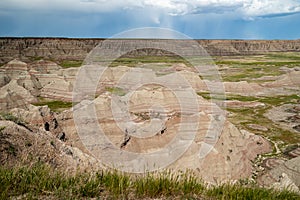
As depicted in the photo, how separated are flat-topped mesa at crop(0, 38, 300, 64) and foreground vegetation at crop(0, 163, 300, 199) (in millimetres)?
80282

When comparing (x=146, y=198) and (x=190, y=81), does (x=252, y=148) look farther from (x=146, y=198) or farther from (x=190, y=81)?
(x=190, y=81)

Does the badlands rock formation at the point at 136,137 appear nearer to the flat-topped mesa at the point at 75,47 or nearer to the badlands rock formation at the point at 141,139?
the badlands rock formation at the point at 141,139

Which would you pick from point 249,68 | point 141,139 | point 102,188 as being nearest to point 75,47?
point 249,68

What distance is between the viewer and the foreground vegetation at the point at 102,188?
4.57 metres

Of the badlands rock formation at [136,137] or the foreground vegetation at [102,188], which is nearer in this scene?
the foreground vegetation at [102,188]

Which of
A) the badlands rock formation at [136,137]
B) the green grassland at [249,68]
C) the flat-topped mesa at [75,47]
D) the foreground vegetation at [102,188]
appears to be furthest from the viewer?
the flat-topped mesa at [75,47]

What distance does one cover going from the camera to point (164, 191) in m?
4.83

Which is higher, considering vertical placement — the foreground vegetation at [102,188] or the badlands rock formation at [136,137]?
the foreground vegetation at [102,188]

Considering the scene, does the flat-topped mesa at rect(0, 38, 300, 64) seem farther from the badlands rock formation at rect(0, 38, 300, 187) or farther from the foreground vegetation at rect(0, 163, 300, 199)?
the foreground vegetation at rect(0, 163, 300, 199)

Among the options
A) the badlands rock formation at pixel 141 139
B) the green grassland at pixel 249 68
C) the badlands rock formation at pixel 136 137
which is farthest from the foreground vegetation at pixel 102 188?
the green grassland at pixel 249 68

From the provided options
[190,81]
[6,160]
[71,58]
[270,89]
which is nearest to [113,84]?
[190,81]

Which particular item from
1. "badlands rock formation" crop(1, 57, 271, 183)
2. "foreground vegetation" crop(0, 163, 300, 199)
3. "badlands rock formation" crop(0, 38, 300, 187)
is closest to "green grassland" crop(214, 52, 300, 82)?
"badlands rock formation" crop(0, 38, 300, 187)

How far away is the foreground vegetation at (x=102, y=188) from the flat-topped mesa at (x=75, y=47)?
8028cm

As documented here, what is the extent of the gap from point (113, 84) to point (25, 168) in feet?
148
